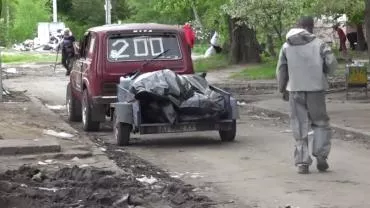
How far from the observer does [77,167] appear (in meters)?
10.4

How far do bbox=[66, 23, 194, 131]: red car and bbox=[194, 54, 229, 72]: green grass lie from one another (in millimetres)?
19071

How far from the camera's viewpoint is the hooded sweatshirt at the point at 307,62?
32.8ft

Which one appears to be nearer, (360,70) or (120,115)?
(120,115)

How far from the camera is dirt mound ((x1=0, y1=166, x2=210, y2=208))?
317 inches

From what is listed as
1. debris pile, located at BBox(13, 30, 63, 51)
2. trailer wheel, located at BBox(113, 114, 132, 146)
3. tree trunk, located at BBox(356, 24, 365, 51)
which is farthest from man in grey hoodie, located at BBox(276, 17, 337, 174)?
debris pile, located at BBox(13, 30, 63, 51)

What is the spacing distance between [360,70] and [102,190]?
37.3 ft

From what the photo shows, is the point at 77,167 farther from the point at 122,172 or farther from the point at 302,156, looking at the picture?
the point at 302,156

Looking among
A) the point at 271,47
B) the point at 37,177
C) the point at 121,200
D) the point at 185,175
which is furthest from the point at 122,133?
the point at 271,47

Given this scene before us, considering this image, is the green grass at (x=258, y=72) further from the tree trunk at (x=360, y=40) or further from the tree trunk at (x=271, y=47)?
the tree trunk at (x=360, y=40)

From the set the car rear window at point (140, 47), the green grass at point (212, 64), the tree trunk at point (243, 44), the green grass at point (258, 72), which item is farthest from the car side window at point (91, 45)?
the tree trunk at point (243, 44)

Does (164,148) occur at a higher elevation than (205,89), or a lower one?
lower

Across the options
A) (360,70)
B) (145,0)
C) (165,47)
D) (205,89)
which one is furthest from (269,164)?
(145,0)

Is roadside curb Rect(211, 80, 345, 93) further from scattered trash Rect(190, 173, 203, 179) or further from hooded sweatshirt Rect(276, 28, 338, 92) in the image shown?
scattered trash Rect(190, 173, 203, 179)

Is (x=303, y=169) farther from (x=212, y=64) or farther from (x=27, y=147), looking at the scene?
(x=212, y=64)
